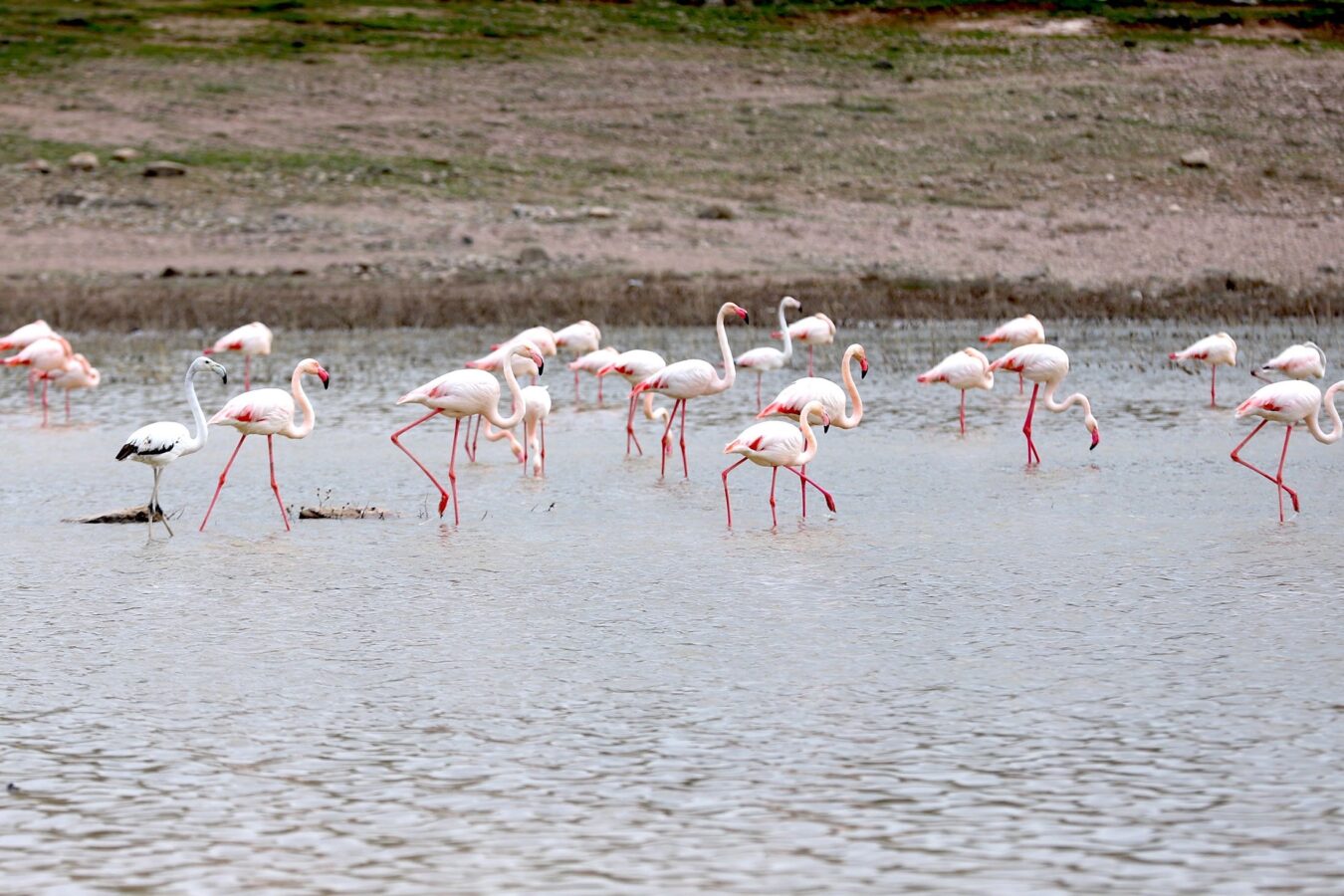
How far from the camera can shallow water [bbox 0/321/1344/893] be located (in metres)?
4.84

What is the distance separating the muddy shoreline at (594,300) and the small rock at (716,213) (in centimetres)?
349

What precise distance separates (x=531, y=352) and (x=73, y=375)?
4.79 meters

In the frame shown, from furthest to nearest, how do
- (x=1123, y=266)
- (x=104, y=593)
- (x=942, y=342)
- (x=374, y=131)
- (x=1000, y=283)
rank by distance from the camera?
(x=374, y=131)
(x=1123, y=266)
(x=1000, y=283)
(x=942, y=342)
(x=104, y=593)

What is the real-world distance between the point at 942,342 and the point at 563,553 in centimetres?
1027

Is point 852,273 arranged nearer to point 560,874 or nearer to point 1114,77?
point 1114,77

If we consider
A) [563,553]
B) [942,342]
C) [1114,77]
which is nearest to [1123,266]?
[942,342]

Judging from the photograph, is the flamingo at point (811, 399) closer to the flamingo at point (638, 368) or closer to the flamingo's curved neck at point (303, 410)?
the flamingo at point (638, 368)

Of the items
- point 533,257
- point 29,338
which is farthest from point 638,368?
point 533,257

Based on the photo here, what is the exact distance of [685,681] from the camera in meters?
6.46

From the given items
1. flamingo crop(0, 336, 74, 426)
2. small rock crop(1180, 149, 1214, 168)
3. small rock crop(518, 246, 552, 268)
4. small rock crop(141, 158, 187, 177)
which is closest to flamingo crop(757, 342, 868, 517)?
flamingo crop(0, 336, 74, 426)

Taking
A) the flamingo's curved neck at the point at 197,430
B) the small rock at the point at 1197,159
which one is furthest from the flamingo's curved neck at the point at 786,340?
the small rock at the point at 1197,159

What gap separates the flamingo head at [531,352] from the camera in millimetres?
10781

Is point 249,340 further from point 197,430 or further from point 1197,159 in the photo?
point 1197,159

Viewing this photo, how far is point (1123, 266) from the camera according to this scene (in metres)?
26.0
